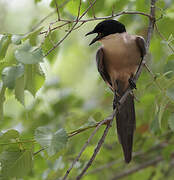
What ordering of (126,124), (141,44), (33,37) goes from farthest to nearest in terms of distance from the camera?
(126,124) → (141,44) → (33,37)

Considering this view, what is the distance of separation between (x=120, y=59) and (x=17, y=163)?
107 centimetres

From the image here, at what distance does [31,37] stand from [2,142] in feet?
1.75

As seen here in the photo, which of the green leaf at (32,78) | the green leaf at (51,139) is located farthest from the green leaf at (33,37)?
the green leaf at (51,139)

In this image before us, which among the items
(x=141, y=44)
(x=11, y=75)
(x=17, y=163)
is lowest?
(x=17, y=163)


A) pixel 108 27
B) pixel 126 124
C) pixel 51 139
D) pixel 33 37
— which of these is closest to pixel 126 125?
pixel 126 124

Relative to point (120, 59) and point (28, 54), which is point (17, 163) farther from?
point (120, 59)

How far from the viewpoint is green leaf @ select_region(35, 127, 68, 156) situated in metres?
1.62

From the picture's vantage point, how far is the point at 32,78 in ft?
5.89

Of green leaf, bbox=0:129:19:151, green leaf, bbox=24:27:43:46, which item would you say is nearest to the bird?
green leaf, bbox=24:27:43:46

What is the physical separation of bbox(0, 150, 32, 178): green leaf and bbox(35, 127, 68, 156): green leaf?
0.16m

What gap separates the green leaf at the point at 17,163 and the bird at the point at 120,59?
788 millimetres

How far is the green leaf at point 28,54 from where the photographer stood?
1.59 m

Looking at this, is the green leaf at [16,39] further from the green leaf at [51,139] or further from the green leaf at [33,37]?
the green leaf at [51,139]

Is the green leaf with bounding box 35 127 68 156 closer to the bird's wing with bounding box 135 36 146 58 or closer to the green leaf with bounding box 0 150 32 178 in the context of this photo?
the green leaf with bounding box 0 150 32 178
